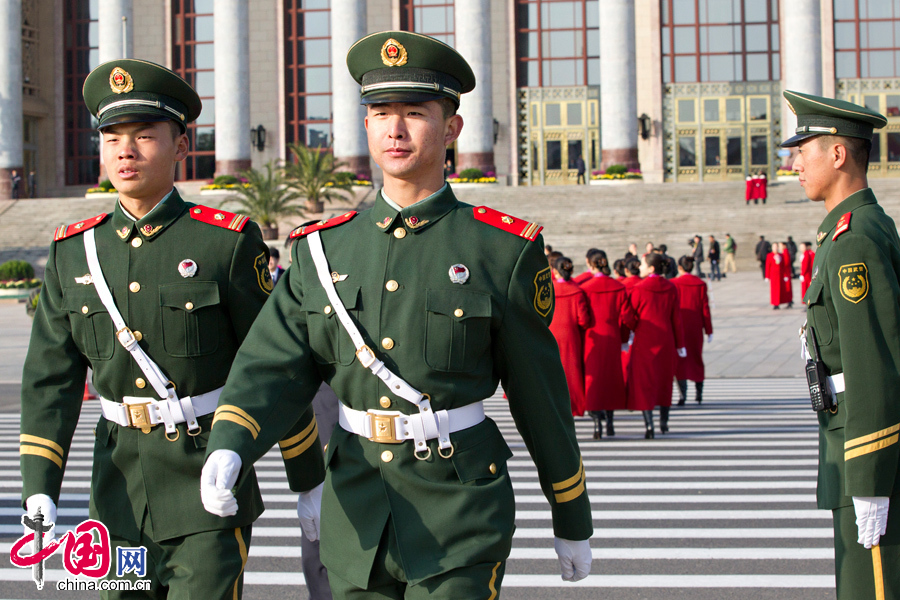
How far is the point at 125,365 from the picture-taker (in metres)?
3.58

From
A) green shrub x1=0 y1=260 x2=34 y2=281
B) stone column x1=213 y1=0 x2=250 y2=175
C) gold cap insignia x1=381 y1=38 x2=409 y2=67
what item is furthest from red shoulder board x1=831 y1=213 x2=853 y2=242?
stone column x1=213 y1=0 x2=250 y2=175

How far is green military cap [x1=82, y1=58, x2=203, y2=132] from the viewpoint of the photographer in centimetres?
368

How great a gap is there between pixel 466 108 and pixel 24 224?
1660 centimetres

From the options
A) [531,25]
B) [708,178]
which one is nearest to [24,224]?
[531,25]

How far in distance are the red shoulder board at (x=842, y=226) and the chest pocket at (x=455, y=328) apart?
1405 millimetres

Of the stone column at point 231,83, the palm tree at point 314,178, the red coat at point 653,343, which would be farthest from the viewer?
the stone column at point 231,83

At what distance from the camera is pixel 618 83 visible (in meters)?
41.4

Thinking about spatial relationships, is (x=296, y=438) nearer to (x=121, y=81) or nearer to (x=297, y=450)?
(x=297, y=450)

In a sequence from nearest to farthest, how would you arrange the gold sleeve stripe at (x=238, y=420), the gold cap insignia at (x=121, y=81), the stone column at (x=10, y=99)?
the gold sleeve stripe at (x=238, y=420) → the gold cap insignia at (x=121, y=81) → the stone column at (x=10, y=99)

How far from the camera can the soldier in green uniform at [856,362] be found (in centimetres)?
338

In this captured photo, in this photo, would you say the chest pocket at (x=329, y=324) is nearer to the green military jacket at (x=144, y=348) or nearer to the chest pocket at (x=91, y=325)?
the green military jacket at (x=144, y=348)

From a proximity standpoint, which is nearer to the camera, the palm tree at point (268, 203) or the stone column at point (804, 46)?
the palm tree at point (268, 203)

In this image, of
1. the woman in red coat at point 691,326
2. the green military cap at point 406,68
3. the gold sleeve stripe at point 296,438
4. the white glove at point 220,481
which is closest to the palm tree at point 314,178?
the woman in red coat at point 691,326

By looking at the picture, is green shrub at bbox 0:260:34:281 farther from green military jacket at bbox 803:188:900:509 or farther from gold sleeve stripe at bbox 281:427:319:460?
green military jacket at bbox 803:188:900:509
